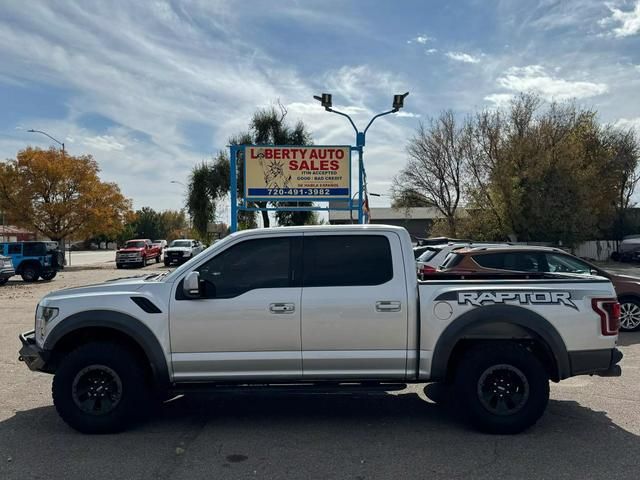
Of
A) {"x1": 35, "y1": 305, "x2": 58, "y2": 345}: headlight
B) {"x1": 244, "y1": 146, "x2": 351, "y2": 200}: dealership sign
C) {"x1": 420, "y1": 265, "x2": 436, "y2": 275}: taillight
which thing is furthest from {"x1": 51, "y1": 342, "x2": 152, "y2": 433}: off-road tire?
{"x1": 244, "y1": 146, "x2": 351, "y2": 200}: dealership sign

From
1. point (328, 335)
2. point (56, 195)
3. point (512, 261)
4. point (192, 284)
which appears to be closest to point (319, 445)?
point (328, 335)

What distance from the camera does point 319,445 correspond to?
451cm

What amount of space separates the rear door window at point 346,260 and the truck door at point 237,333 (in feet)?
0.79

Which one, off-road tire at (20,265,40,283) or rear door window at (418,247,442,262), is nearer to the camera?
rear door window at (418,247,442,262)

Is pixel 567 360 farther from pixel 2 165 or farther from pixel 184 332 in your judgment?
pixel 2 165

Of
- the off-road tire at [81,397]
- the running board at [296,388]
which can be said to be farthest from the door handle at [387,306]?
the off-road tire at [81,397]

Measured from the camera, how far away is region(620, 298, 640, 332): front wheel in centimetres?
965

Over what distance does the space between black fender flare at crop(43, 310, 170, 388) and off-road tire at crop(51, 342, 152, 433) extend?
0.70ft

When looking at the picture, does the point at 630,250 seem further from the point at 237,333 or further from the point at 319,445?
the point at 237,333

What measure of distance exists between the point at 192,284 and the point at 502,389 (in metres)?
2.91

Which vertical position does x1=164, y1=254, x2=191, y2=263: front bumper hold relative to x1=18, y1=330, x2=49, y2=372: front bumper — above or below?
above

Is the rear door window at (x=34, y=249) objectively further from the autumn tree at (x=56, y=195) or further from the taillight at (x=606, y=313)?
the taillight at (x=606, y=313)

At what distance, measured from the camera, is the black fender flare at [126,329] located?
464 centimetres

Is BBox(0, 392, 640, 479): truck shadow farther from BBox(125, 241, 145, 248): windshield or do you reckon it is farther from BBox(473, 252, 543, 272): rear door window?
BBox(125, 241, 145, 248): windshield
